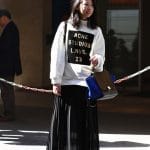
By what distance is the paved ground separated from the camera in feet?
28.1

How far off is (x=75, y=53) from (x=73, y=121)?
689 millimetres

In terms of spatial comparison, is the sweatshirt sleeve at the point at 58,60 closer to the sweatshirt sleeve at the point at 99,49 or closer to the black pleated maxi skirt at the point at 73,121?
the black pleated maxi skirt at the point at 73,121

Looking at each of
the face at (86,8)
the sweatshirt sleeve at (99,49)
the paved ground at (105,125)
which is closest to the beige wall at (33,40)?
the paved ground at (105,125)

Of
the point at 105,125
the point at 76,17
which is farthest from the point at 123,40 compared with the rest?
the point at 76,17

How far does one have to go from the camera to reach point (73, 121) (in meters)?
6.23

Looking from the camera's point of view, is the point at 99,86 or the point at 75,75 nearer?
the point at 99,86

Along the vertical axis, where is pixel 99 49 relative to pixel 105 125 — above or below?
above

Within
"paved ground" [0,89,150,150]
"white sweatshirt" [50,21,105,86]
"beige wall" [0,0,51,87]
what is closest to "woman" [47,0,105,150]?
"white sweatshirt" [50,21,105,86]

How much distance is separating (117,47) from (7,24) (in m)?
5.28

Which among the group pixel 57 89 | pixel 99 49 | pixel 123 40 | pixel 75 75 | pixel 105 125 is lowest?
pixel 105 125

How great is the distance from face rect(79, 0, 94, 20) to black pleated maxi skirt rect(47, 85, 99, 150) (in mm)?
721

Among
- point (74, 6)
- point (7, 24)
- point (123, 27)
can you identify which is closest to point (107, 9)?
point (123, 27)

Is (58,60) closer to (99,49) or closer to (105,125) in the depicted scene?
(99,49)

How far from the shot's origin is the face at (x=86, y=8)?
19.9 feet
